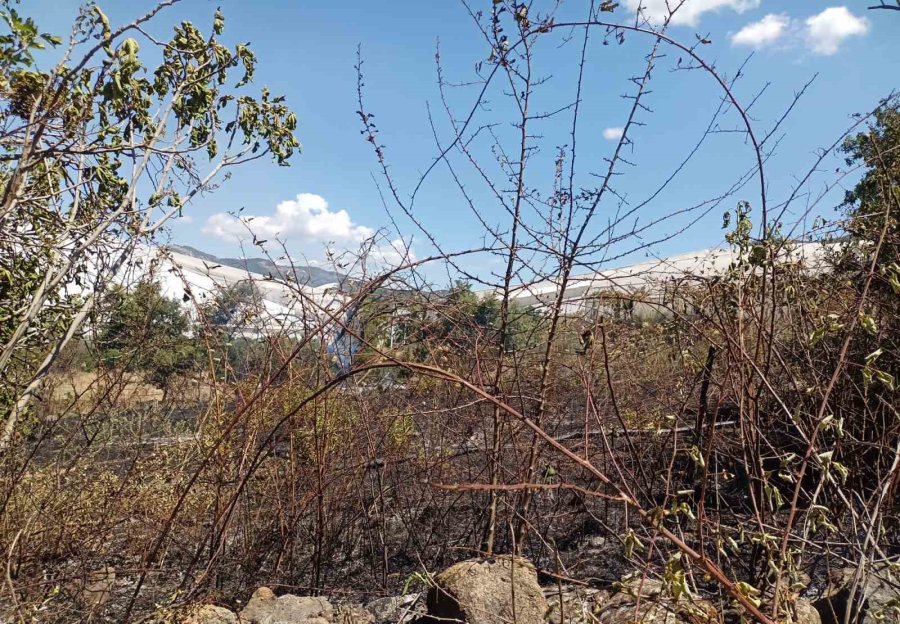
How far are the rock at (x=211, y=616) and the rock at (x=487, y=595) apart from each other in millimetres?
954

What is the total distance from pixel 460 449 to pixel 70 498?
263 cm

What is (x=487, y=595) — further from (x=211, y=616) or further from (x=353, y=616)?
(x=211, y=616)

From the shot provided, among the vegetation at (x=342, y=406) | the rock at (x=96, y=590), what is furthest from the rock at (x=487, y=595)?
the rock at (x=96, y=590)

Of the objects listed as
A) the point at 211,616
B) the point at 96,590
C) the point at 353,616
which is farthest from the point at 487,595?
the point at 96,590

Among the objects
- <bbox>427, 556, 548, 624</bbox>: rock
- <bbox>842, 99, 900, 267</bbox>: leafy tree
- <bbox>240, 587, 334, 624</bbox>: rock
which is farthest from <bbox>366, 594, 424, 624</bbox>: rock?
<bbox>842, 99, 900, 267</bbox>: leafy tree

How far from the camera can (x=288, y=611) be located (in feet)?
9.12

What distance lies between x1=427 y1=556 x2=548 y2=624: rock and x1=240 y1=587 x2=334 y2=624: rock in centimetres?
56

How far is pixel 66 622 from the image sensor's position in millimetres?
3066

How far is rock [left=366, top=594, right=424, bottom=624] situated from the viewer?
3.01 m

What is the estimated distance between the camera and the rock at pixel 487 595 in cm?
242

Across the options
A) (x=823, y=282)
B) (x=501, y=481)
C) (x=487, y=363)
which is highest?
(x=823, y=282)

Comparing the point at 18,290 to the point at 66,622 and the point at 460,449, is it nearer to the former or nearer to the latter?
the point at 66,622

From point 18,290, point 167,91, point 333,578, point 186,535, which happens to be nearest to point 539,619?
point 333,578

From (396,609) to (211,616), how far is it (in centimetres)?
93
